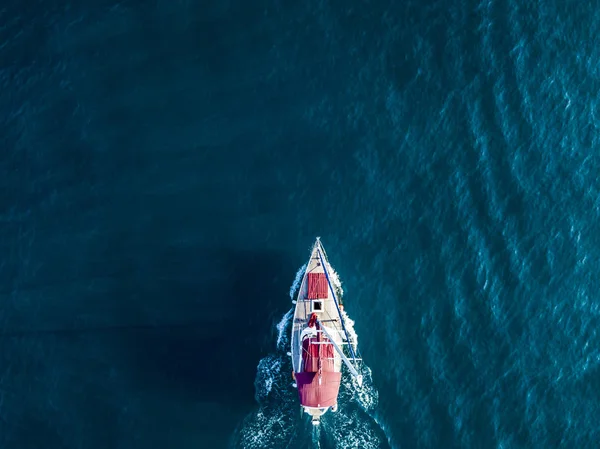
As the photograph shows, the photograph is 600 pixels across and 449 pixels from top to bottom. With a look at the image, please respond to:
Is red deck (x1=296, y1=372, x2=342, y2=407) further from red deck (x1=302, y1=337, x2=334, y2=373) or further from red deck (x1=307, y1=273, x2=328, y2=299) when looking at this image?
red deck (x1=307, y1=273, x2=328, y2=299)

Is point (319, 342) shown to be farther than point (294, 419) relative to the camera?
No

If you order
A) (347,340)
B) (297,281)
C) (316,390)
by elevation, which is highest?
(297,281)

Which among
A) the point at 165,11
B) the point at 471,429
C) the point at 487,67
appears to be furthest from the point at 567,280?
the point at 165,11

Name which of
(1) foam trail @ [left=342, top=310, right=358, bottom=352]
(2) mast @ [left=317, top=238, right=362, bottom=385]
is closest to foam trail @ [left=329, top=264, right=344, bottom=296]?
(2) mast @ [left=317, top=238, right=362, bottom=385]

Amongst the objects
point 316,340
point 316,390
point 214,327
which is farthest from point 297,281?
point 316,390

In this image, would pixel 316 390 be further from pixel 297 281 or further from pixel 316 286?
pixel 297 281

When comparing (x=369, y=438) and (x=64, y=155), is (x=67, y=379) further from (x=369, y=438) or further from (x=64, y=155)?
(x=369, y=438)

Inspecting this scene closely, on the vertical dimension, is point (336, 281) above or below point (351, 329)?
above
